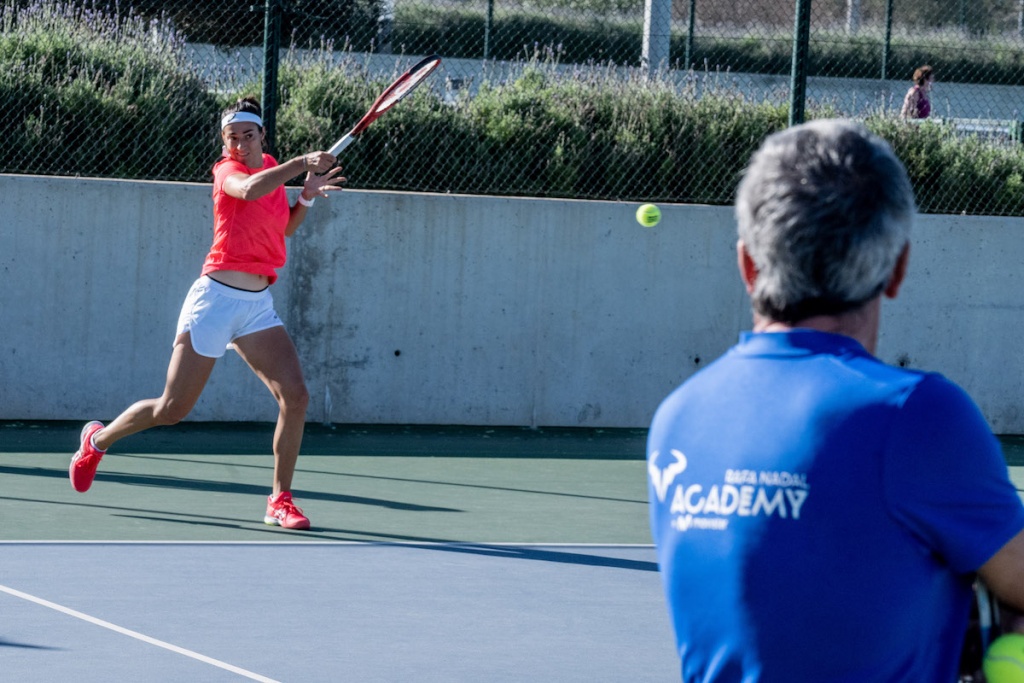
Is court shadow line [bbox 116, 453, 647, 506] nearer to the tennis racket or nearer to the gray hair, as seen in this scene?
the tennis racket

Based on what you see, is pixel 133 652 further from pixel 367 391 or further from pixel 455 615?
pixel 367 391

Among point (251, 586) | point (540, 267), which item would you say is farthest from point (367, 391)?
point (251, 586)

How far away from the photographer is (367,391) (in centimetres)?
941

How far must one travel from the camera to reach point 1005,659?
1.63 metres

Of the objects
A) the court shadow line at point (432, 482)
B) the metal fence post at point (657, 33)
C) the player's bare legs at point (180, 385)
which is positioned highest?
the metal fence post at point (657, 33)

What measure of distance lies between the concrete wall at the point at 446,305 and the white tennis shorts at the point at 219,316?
304cm

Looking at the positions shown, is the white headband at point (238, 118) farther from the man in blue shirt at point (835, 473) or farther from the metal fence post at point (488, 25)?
→ the metal fence post at point (488, 25)

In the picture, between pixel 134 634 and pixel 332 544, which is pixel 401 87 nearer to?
pixel 332 544

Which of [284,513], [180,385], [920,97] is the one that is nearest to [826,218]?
[180,385]

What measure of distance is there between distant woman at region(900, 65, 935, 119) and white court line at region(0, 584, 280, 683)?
8.84 m

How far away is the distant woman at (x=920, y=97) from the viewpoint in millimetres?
12250

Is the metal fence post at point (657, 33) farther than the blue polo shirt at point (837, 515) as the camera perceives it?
Yes

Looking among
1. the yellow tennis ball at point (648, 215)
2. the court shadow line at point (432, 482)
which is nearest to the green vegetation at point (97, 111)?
the court shadow line at point (432, 482)

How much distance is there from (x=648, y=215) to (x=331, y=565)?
426cm
